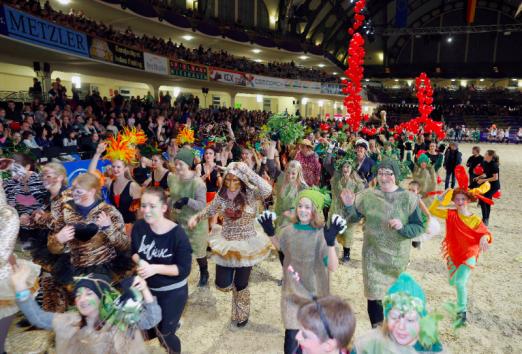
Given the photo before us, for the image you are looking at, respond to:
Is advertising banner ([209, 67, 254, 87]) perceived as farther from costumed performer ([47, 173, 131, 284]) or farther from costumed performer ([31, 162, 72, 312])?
costumed performer ([47, 173, 131, 284])

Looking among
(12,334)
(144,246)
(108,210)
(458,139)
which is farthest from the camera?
(458,139)

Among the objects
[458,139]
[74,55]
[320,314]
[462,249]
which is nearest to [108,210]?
[320,314]

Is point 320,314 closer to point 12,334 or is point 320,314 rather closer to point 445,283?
point 12,334

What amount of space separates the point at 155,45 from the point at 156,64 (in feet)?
7.30

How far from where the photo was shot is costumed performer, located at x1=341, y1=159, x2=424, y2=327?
143 inches

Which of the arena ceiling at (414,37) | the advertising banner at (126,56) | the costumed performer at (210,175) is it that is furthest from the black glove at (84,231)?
the arena ceiling at (414,37)

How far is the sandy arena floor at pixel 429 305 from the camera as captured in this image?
13.5ft

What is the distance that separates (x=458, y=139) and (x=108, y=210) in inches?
1434

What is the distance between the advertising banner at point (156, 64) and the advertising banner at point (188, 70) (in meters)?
0.56

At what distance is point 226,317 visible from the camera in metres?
4.66

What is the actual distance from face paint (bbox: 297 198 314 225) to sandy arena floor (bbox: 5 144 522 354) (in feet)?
5.62

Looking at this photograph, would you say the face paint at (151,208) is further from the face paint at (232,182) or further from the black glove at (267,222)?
the face paint at (232,182)

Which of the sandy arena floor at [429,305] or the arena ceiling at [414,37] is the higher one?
the arena ceiling at [414,37]

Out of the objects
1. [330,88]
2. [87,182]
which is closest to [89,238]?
[87,182]
